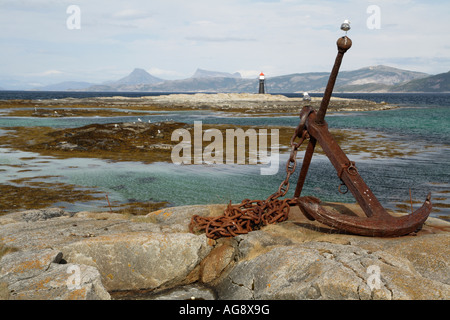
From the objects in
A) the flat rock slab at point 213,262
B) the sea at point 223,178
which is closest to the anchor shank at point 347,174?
the flat rock slab at point 213,262

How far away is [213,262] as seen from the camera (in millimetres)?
6055

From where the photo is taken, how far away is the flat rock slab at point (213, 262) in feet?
14.5

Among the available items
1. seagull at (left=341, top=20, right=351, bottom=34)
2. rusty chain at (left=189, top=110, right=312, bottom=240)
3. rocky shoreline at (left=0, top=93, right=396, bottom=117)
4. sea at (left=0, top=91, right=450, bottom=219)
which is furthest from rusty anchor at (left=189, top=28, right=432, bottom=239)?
rocky shoreline at (left=0, top=93, right=396, bottom=117)

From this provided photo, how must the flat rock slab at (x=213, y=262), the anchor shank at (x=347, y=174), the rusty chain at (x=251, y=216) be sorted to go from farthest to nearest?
the rusty chain at (x=251, y=216) → the anchor shank at (x=347, y=174) → the flat rock slab at (x=213, y=262)

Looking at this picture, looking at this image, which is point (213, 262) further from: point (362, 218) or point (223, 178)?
point (223, 178)

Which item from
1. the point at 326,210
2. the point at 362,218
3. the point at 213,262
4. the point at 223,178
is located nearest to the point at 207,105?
the point at 223,178

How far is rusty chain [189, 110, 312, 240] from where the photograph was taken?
21.1 feet

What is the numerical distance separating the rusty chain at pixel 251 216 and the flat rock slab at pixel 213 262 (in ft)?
0.52

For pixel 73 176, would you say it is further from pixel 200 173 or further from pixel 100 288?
pixel 100 288

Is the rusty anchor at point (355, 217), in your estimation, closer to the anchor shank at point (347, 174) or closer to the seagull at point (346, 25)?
the anchor shank at point (347, 174)

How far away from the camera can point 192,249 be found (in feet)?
20.0

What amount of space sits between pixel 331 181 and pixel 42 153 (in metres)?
16.4

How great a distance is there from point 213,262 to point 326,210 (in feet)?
6.82
